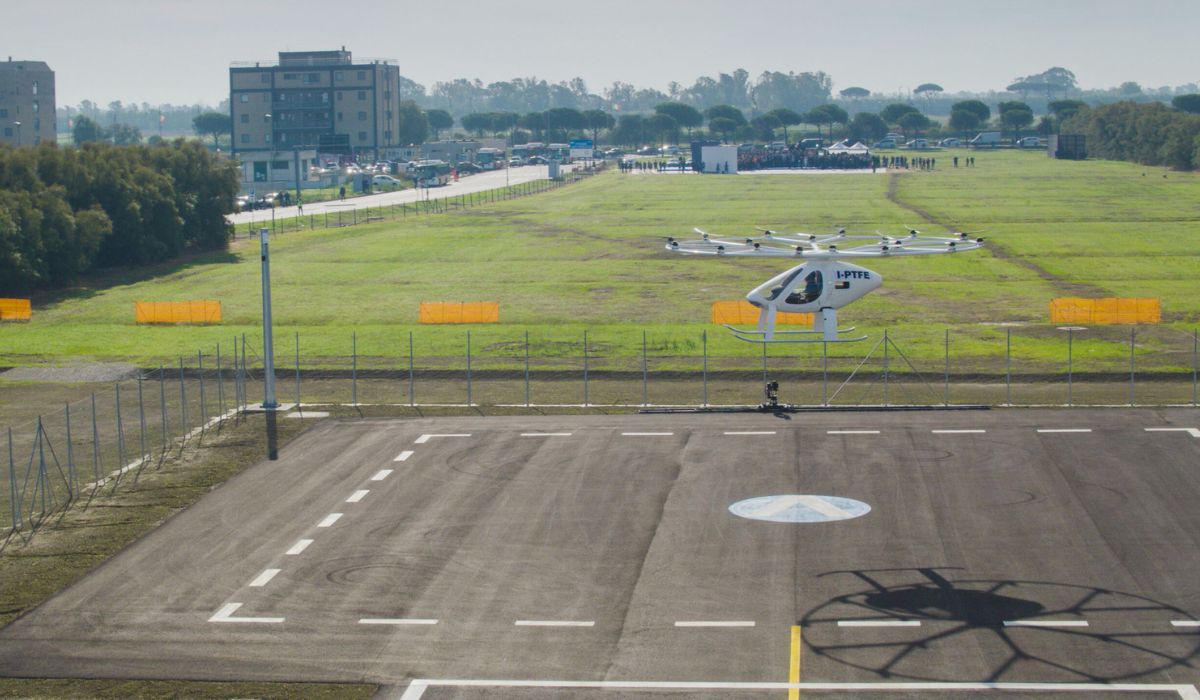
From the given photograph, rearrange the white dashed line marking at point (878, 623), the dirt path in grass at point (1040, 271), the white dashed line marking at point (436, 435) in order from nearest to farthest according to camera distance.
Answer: the white dashed line marking at point (878, 623) → the white dashed line marking at point (436, 435) → the dirt path in grass at point (1040, 271)

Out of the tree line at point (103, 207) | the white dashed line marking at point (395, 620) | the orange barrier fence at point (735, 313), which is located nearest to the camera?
the white dashed line marking at point (395, 620)

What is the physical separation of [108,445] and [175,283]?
45777mm

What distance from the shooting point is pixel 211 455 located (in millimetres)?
47688

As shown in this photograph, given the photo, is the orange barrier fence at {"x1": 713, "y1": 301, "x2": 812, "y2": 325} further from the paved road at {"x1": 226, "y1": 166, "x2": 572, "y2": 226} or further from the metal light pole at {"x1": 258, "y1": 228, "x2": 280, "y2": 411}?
the paved road at {"x1": 226, "y1": 166, "x2": 572, "y2": 226}

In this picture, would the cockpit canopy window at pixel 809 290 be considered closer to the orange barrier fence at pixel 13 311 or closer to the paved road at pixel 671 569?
the paved road at pixel 671 569

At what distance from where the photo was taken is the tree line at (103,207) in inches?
3386

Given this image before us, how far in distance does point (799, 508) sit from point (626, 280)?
180 feet

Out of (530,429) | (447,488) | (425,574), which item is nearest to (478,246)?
(530,429)

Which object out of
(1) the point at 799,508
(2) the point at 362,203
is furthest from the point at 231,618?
(2) the point at 362,203

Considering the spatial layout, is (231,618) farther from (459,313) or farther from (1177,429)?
(459,313)

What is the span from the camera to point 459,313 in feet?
259

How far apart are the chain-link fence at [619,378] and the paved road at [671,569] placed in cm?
698

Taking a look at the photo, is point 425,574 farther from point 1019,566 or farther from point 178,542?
point 1019,566

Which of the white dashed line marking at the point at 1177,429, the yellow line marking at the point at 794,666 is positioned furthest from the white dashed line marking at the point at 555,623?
the white dashed line marking at the point at 1177,429
